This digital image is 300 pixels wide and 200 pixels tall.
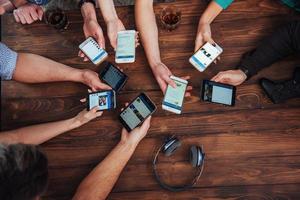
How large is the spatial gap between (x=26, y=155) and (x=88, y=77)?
2.02ft

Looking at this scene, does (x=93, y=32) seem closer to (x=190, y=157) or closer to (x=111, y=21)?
(x=111, y=21)

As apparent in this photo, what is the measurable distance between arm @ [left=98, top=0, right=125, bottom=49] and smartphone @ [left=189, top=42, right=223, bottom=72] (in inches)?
15.1

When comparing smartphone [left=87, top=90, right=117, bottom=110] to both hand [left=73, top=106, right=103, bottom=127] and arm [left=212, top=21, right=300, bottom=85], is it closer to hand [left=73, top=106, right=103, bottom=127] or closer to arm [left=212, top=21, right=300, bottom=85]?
hand [left=73, top=106, right=103, bottom=127]

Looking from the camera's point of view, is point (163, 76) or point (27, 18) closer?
point (163, 76)

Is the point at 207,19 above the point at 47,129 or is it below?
above

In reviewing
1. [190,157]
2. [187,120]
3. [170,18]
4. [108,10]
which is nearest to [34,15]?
[108,10]

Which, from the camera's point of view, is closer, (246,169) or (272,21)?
(246,169)

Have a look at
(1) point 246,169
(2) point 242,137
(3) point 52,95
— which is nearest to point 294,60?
(2) point 242,137

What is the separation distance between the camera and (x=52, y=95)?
160cm

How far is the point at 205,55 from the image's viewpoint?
1.52m

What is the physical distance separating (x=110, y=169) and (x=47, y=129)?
342 mm

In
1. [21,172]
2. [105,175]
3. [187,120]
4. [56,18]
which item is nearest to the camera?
[21,172]

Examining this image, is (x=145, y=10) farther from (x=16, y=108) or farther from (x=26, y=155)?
(x=26, y=155)

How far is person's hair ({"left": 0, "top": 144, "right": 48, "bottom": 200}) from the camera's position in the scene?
921 millimetres
